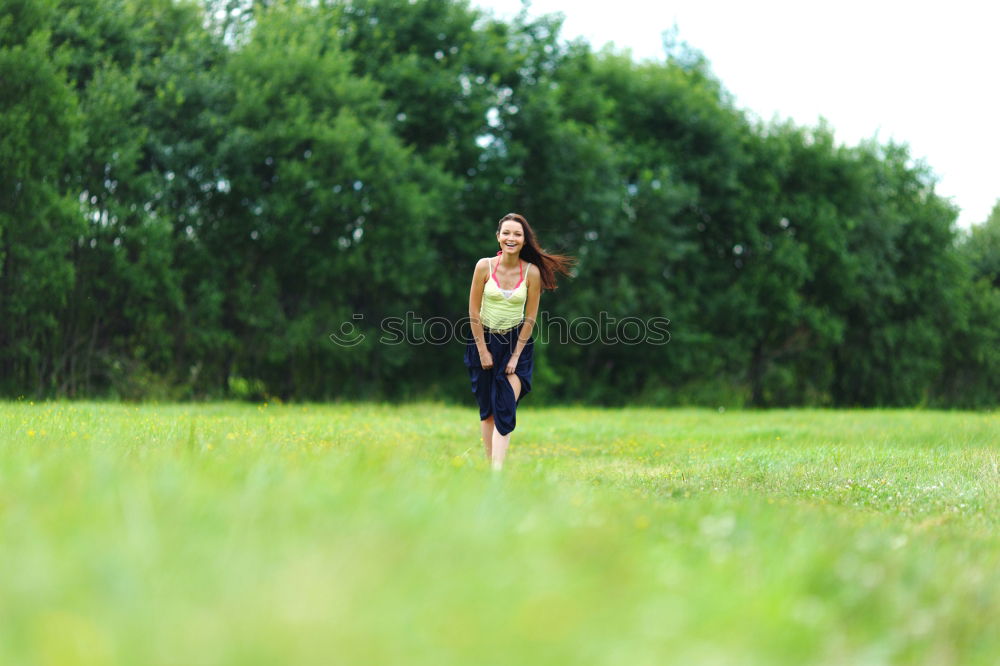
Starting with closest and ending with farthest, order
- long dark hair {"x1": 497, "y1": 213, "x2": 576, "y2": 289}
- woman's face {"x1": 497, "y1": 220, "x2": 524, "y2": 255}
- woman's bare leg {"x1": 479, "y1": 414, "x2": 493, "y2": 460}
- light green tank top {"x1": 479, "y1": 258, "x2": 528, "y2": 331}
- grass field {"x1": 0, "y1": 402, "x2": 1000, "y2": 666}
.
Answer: grass field {"x1": 0, "y1": 402, "x2": 1000, "y2": 666}
woman's face {"x1": 497, "y1": 220, "x2": 524, "y2": 255}
light green tank top {"x1": 479, "y1": 258, "x2": 528, "y2": 331}
long dark hair {"x1": 497, "y1": 213, "x2": 576, "y2": 289}
woman's bare leg {"x1": 479, "y1": 414, "x2": 493, "y2": 460}

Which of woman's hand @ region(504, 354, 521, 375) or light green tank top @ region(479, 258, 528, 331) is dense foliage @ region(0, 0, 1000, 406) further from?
woman's hand @ region(504, 354, 521, 375)

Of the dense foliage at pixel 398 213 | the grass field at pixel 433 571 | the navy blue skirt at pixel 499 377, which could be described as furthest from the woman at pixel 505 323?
the dense foliage at pixel 398 213

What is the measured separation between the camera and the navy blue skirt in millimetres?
8562

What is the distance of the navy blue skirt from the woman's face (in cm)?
77

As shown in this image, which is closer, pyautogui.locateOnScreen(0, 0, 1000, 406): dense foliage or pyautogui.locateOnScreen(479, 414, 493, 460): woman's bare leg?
pyautogui.locateOnScreen(479, 414, 493, 460): woman's bare leg

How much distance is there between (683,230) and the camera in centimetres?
2870

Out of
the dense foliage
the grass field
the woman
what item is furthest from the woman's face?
the dense foliage

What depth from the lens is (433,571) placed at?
3.15 m

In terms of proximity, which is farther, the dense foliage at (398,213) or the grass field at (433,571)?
the dense foliage at (398,213)

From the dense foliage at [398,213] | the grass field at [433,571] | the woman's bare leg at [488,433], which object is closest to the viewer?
the grass field at [433,571]

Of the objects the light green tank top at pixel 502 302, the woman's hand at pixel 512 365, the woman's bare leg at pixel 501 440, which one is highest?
the light green tank top at pixel 502 302

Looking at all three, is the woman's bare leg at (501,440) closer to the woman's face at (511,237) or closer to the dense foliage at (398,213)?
the woman's face at (511,237)

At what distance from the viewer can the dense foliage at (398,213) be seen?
19359mm

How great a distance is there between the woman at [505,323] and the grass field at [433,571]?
2236mm
